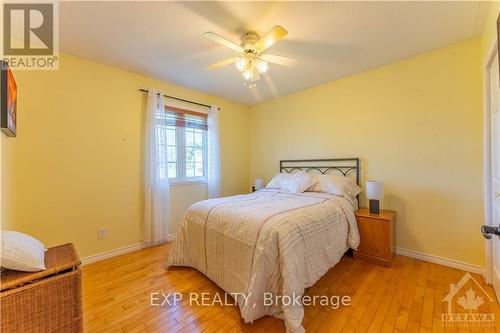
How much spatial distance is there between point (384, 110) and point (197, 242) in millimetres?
2868

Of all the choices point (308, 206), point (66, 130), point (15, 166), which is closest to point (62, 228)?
point (15, 166)

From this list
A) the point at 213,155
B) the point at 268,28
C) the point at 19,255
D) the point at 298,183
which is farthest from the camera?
the point at 213,155

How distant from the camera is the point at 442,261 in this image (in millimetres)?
2318

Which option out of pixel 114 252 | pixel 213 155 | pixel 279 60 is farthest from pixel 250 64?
pixel 114 252

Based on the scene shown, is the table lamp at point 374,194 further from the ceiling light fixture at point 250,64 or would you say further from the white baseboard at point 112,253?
the white baseboard at point 112,253

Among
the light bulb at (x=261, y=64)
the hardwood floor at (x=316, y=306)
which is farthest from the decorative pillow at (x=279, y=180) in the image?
the light bulb at (x=261, y=64)

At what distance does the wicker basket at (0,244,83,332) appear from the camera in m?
0.95

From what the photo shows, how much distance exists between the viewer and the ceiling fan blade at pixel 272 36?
5.28 feet

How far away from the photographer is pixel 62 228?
7.71 ft

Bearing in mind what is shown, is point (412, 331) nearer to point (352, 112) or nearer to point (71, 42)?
point (352, 112)

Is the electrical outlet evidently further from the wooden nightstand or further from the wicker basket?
the wooden nightstand

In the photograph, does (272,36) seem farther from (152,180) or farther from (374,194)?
(152,180)

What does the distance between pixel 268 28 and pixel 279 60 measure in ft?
2.02

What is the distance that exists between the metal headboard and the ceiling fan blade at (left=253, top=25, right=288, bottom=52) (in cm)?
203
